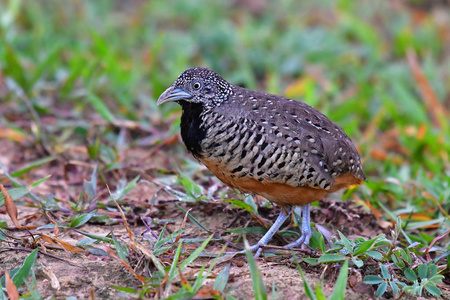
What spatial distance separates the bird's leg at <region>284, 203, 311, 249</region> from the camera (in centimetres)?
436

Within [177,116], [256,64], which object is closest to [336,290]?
[177,116]

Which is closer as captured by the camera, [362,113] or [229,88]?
[229,88]

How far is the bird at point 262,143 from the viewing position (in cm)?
411

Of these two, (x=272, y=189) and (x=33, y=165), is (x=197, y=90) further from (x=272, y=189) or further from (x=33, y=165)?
(x=33, y=165)

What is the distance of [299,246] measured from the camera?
4395 mm

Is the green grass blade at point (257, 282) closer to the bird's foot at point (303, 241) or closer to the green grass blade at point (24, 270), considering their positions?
the bird's foot at point (303, 241)

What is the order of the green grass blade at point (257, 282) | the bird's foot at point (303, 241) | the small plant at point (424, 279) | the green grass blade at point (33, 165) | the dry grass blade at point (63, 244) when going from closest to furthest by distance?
the green grass blade at point (257, 282) < the small plant at point (424, 279) < the dry grass blade at point (63, 244) < the bird's foot at point (303, 241) < the green grass blade at point (33, 165)

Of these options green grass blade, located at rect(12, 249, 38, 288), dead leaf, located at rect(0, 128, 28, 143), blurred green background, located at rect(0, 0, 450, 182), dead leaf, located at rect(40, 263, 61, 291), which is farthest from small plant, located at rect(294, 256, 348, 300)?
dead leaf, located at rect(0, 128, 28, 143)

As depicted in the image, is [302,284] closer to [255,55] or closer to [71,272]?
[71,272]

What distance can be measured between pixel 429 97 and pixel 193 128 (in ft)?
15.2

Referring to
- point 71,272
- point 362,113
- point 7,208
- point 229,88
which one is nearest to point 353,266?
point 229,88

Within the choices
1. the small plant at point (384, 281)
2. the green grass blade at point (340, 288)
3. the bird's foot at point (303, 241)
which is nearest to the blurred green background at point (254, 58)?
the bird's foot at point (303, 241)

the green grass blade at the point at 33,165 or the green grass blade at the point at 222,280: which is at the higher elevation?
the green grass blade at the point at 33,165

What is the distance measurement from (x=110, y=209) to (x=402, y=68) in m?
5.30
